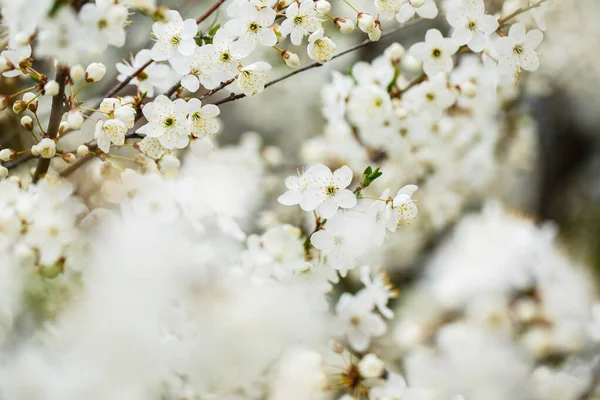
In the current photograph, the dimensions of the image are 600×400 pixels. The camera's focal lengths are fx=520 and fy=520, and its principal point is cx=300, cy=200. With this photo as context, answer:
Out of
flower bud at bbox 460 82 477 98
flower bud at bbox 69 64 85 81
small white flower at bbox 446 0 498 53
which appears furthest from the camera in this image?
flower bud at bbox 460 82 477 98

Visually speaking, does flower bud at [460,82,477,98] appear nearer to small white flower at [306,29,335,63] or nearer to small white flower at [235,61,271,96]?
small white flower at [306,29,335,63]

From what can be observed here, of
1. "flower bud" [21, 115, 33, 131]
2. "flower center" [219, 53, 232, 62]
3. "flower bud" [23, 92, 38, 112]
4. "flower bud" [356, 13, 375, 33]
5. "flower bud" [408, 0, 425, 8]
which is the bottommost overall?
"flower bud" [21, 115, 33, 131]

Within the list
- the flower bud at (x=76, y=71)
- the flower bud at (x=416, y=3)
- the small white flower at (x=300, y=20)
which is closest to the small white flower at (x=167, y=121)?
the flower bud at (x=76, y=71)

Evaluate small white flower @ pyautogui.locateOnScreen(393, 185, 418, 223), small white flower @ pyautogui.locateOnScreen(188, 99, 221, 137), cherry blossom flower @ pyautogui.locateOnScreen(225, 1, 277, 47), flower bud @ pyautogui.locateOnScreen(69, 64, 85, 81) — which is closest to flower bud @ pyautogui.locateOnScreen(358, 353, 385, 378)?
small white flower @ pyautogui.locateOnScreen(393, 185, 418, 223)

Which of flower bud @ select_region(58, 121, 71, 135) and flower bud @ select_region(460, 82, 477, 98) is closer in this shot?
flower bud @ select_region(58, 121, 71, 135)

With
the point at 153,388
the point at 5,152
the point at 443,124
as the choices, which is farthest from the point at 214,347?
the point at 443,124

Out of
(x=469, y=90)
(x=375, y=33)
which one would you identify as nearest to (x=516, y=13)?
(x=469, y=90)

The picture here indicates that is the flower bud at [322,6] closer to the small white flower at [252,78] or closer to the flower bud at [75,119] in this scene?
the small white flower at [252,78]

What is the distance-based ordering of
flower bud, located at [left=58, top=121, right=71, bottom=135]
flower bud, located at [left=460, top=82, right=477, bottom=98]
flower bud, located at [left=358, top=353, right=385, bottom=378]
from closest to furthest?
flower bud, located at [left=58, top=121, right=71, bottom=135], flower bud, located at [left=358, top=353, right=385, bottom=378], flower bud, located at [left=460, top=82, right=477, bottom=98]
